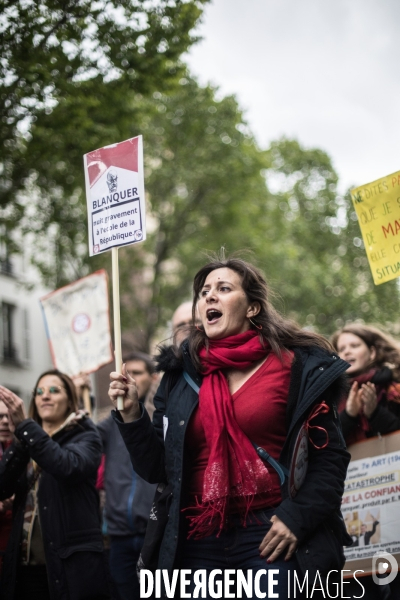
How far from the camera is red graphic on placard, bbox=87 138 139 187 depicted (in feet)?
13.7

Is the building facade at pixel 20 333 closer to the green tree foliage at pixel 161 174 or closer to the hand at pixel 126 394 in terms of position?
the green tree foliage at pixel 161 174

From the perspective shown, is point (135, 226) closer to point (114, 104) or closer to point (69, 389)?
point (69, 389)

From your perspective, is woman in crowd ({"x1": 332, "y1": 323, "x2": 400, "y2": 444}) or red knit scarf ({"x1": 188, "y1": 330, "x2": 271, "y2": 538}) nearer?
red knit scarf ({"x1": 188, "y1": 330, "x2": 271, "y2": 538})

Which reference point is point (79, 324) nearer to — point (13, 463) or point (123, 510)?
point (123, 510)

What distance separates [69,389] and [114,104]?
5.44 metres

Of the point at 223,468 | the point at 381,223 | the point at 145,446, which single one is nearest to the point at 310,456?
the point at 223,468

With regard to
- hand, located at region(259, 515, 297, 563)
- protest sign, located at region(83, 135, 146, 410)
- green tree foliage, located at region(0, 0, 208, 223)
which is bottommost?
hand, located at region(259, 515, 297, 563)

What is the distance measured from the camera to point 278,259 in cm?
2684

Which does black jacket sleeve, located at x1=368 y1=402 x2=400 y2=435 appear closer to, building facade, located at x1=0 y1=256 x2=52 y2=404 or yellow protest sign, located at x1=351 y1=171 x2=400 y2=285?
yellow protest sign, located at x1=351 y1=171 x2=400 y2=285

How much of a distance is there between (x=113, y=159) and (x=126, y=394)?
126 cm

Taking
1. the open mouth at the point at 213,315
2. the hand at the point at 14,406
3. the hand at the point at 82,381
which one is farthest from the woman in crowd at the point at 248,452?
the hand at the point at 82,381

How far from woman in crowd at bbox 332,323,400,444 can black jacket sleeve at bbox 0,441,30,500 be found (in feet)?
6.59

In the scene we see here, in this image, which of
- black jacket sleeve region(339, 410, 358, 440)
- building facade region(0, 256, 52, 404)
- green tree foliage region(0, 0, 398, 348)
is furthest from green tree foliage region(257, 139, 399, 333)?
black jacket sleeve region(339, 410, 358, 440)

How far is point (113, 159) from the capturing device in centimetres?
428
